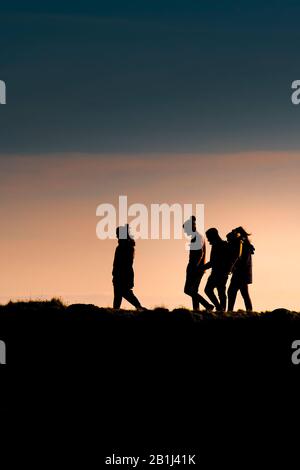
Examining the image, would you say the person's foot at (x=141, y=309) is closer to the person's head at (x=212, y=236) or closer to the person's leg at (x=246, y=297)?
the person's head at (x=212, y=236)

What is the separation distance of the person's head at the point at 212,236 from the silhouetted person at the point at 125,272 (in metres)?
1.88

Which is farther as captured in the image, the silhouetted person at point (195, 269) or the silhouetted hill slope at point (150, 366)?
the silhouetted person at point (195, 269)

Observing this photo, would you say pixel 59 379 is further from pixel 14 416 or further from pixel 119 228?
pixel 119 228

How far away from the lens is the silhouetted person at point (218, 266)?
5453 cm

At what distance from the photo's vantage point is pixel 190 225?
5444 cm

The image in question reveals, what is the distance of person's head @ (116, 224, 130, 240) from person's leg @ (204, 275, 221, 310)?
2.25 metres

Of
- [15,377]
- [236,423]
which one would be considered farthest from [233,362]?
[15,377]

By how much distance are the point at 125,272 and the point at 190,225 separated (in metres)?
2.06

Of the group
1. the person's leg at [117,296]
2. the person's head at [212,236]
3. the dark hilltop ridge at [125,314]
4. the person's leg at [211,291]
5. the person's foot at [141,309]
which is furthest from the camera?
the person's leg at [117,296]

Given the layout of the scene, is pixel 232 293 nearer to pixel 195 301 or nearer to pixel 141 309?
pixel 195 301

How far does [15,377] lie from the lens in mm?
49750

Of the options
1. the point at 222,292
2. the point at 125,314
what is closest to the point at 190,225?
the point at 222,292

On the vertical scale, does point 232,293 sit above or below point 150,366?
above

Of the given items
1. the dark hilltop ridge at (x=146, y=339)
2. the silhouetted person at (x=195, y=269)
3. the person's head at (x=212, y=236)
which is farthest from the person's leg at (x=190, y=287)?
the dark hilltop ridge at (x=146, y=339)
